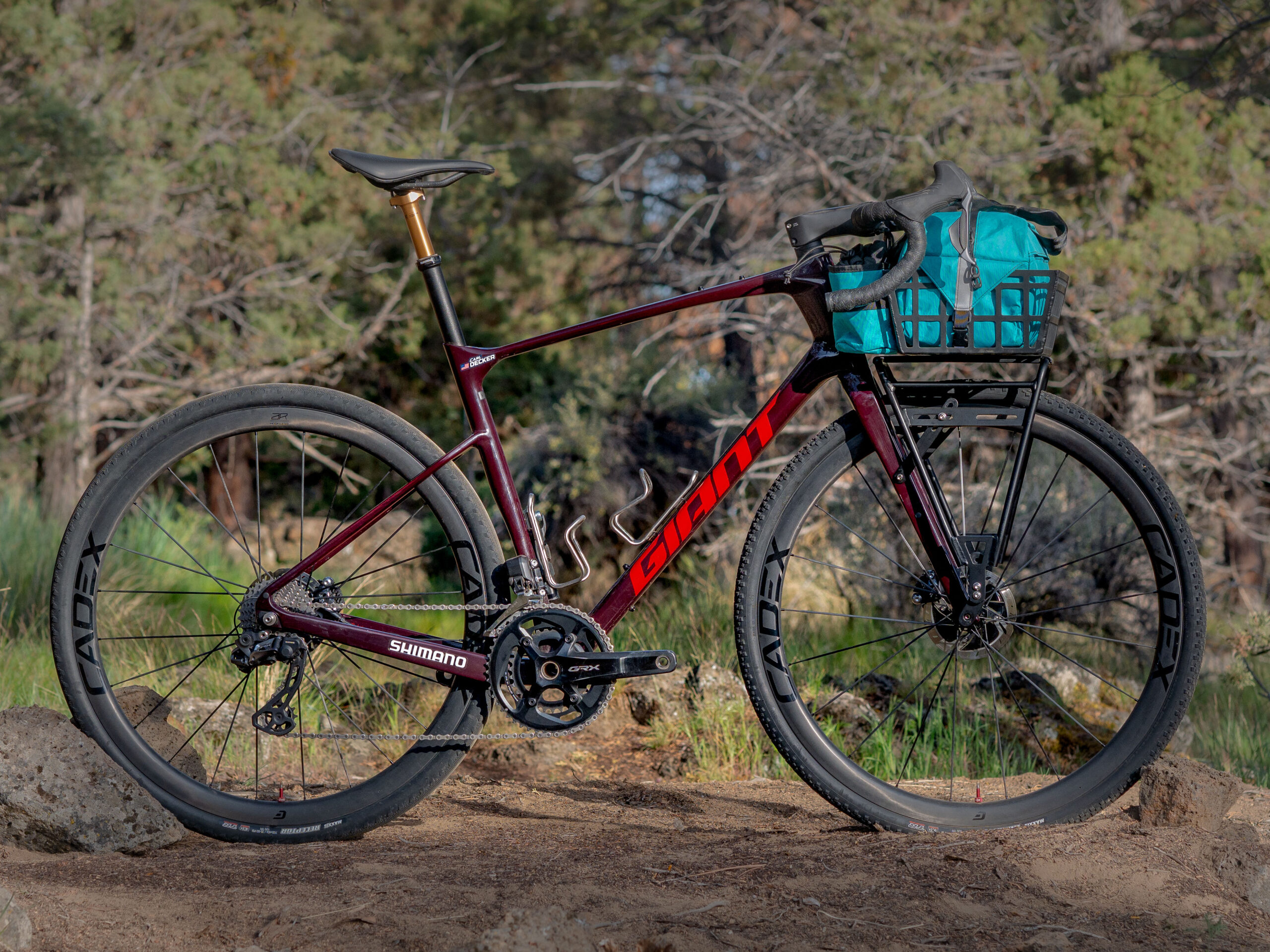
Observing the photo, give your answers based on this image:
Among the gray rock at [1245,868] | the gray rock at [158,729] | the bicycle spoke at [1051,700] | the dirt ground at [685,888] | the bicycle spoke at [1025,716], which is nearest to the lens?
the dirt ground at [685,888]

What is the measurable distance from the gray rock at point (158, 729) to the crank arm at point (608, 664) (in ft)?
3.49

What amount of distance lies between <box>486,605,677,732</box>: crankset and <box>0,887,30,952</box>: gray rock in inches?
41.2

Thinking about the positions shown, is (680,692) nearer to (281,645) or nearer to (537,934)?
(281,645)

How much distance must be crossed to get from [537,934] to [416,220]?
1.67 metres

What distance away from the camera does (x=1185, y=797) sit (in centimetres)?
248

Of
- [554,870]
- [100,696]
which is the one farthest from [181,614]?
[554,870]

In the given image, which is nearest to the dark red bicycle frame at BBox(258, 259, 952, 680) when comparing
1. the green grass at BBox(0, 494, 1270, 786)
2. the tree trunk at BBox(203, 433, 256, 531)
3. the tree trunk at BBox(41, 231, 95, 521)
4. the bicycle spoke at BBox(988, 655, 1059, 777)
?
the bicycle spoke at BBox(988, 655, 1059, 777)

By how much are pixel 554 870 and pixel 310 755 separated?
183 cm

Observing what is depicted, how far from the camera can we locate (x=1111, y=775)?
2611mm

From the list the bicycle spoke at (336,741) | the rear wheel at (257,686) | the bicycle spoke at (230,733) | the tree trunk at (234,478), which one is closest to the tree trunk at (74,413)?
the tree trunk at (234,478)

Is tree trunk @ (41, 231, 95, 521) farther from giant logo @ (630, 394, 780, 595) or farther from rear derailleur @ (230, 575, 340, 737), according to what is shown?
giant logo @ (630, 394, 780, 595)

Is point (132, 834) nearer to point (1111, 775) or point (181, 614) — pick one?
point (1111, 775)

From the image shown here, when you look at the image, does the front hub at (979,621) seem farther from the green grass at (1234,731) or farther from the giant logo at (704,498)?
the green grass at (1234,731)

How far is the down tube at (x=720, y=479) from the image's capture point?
270 centimetres
